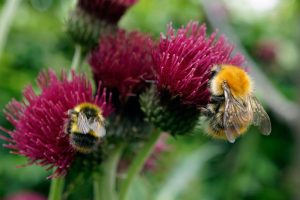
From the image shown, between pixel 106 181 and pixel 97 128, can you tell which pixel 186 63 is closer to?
pixel 97 128

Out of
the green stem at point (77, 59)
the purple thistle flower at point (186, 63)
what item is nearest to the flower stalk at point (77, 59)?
the green stem at point (77, 59)

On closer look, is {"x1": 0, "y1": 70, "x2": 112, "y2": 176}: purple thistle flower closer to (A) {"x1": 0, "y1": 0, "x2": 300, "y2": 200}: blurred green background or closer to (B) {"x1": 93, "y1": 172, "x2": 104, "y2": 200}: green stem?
(B) {"x1": 93, "y1": 172, "x2": 104, "y2": 200}: green stem

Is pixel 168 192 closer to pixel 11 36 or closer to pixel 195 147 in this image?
pixel 195 147

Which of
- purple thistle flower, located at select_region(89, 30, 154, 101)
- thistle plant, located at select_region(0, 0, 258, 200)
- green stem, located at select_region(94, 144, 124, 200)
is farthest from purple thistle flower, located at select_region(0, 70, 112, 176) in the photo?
green stem, located at select_region(94, 144, 124, 200)

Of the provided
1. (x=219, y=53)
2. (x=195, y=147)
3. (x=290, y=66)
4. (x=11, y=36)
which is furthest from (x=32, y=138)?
(x=290, y=66)

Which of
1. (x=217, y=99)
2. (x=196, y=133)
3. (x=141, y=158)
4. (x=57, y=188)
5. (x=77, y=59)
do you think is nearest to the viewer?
(x=217, y=99)

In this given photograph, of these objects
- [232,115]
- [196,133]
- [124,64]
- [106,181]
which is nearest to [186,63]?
[232,115]

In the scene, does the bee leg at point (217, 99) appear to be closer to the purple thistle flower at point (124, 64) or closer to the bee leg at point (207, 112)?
the bee leg at point (207, 112)
